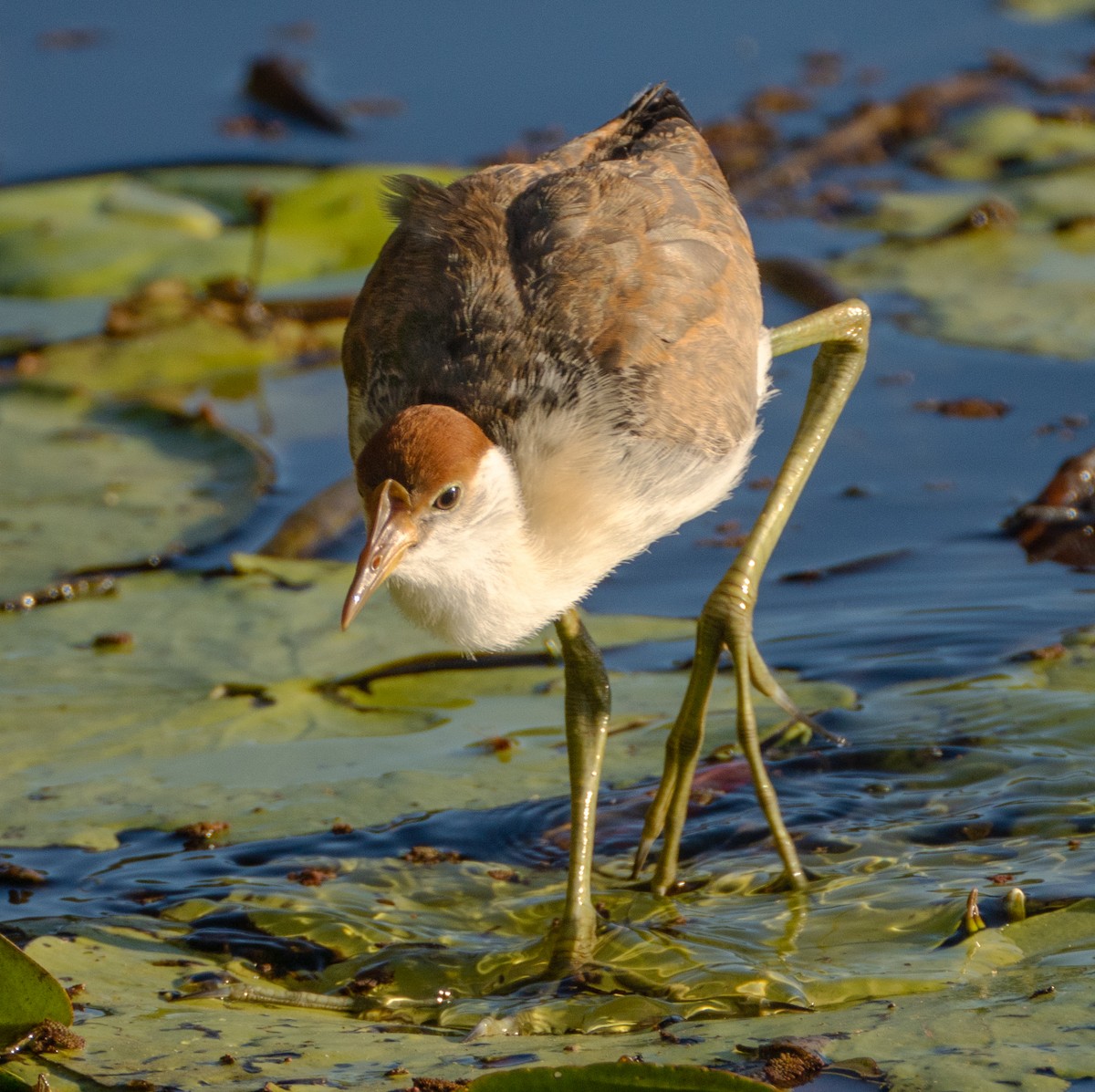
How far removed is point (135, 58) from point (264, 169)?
77.8 inches

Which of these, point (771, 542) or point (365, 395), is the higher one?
point (365, 395)

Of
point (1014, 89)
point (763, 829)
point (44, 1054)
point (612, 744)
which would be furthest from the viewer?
point (1014, 89)

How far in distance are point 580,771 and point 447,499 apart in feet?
3.07

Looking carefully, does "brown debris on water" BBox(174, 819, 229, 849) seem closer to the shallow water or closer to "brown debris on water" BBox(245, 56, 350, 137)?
the shallow water

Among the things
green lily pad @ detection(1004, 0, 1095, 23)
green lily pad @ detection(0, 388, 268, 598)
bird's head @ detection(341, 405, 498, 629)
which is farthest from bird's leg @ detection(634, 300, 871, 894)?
green lily pad @ detection(1004, 0, 1095, 23)

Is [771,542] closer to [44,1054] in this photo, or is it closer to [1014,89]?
[44,1054]

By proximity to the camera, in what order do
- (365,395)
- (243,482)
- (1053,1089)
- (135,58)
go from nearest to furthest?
(1053,1089) → (365,395) → (243,482) → (135,58)

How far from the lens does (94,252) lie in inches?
318

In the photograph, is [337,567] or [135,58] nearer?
[337,567]

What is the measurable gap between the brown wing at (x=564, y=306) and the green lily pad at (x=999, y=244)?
2.83 m

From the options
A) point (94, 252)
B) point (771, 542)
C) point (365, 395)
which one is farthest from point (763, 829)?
point (94, 252)

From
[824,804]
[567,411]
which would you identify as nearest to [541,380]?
[567,411]

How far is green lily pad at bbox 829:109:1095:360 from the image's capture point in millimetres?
6906

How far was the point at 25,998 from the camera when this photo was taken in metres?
3.20
